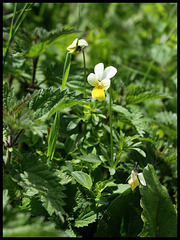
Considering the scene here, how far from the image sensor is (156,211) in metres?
1.14

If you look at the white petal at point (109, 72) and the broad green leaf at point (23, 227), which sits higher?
the white petal at point (109, 72)

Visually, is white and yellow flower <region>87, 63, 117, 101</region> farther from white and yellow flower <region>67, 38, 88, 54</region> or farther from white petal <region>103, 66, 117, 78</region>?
white and yellow flower <region>67, 38, 88, 54</region>

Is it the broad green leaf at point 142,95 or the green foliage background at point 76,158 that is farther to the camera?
the broad green leaf at point 142,95

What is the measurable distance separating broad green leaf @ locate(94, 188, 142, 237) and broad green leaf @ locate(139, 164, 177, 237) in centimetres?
8

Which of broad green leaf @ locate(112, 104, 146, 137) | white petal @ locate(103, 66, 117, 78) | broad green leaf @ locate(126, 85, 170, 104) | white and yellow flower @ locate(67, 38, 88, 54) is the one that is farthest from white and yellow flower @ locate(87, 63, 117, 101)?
broad green leaf @ locate(126, 85, 170, 104)

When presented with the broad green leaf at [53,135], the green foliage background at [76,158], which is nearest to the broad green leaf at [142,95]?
the green foliage background at [76,158]

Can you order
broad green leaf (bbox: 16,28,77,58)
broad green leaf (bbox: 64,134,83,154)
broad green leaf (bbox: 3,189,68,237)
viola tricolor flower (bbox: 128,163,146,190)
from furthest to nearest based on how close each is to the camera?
broad green leaf (bbox: 16,28,77,58), broad green leaf (bbox: 64,134,83,154), viola tricolor flower (bbox: 128,163,146,190), broad green leaf (bbox: 3,189,68,237)

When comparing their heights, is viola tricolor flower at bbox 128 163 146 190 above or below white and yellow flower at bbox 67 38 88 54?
below

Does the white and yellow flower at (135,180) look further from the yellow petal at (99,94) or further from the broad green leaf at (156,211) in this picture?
the yellow petal at (99,94)

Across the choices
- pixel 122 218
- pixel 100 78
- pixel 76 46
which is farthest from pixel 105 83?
pixel 122 218

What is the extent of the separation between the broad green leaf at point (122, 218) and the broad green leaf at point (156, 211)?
8cm

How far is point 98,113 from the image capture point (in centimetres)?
135

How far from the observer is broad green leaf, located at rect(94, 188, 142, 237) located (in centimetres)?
116

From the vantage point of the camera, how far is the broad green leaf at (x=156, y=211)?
3.63 ft
